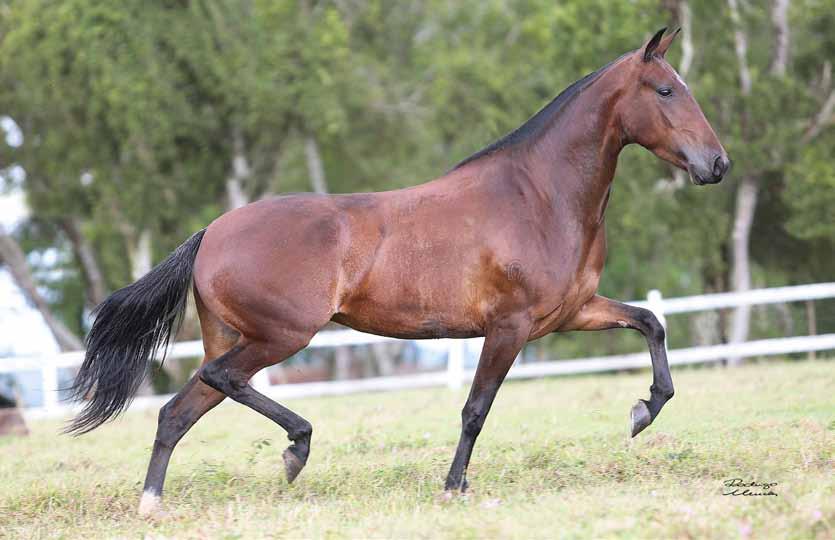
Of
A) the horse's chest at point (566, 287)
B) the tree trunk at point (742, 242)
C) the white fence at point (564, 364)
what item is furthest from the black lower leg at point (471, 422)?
the tree trunk at point (742, 242)

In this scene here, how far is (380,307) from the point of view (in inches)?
243

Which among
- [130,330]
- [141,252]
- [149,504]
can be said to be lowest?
[141,252]

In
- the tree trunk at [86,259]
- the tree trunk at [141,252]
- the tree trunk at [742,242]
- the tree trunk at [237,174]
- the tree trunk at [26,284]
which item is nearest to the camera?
the tree trunk at [742,242]

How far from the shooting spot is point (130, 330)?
6.52m

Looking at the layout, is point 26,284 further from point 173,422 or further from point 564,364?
point 173,422

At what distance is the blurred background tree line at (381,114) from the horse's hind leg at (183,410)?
13.8m

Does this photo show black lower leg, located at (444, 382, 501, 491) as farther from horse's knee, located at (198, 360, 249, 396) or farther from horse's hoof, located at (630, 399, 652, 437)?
horse's knee, located at (198, 360, 249, 396)

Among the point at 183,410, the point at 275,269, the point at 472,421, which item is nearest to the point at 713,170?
the point at 472,421

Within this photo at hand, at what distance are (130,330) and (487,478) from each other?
234 cm

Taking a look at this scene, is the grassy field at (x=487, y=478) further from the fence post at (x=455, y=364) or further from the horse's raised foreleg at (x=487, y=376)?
the fence post at (x=455, y=364)

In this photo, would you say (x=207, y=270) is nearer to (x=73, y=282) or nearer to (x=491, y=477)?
(x=491, y=477)

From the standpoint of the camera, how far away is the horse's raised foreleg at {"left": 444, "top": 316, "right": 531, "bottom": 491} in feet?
19.5

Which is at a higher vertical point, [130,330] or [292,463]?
[130,330]

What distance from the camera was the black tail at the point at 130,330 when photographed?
6.46 metres
